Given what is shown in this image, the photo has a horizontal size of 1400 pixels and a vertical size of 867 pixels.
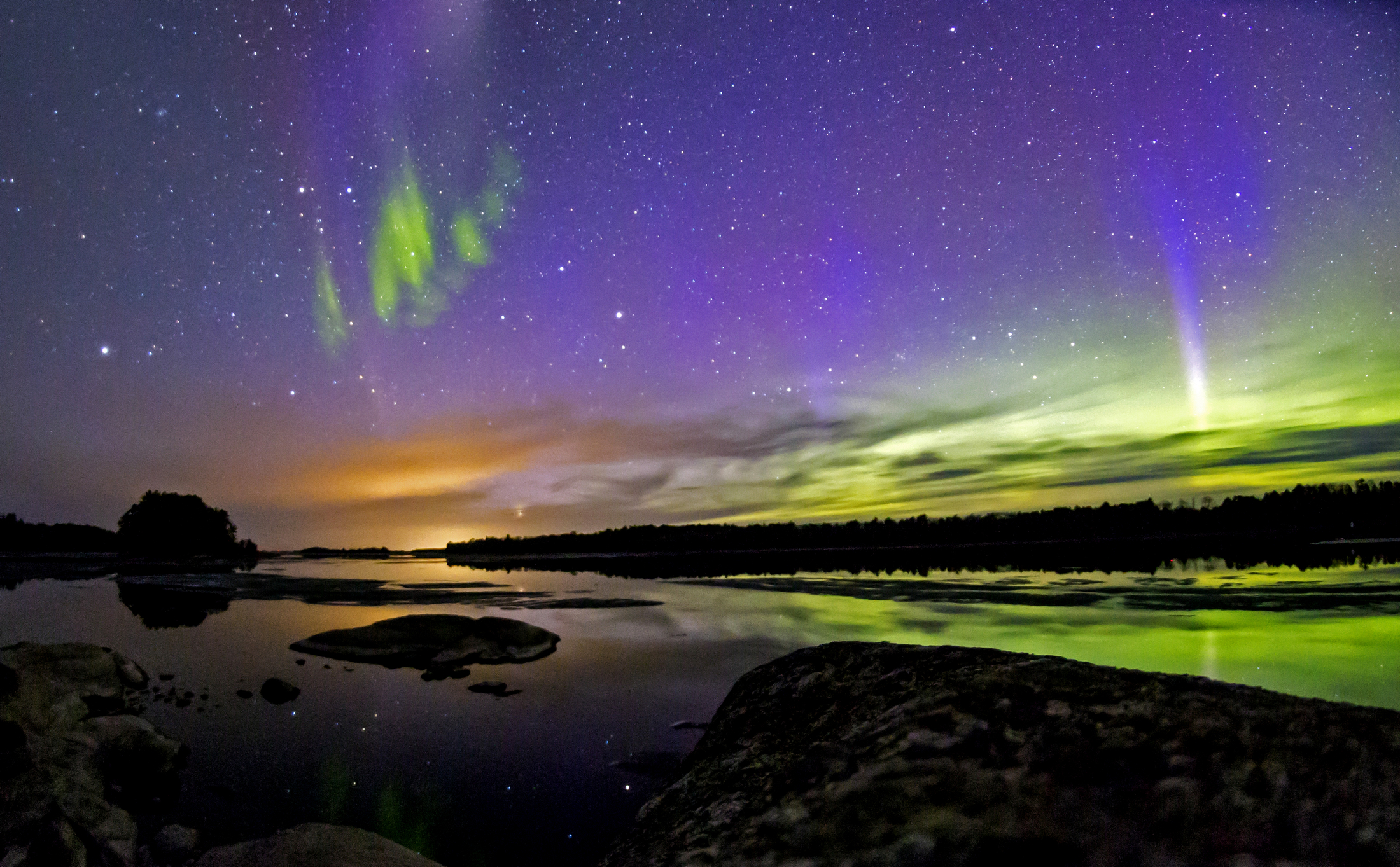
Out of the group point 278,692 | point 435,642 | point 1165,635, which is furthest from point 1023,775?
point 435,642

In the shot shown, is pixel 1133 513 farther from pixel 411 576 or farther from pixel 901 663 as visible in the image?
pixel 901 663

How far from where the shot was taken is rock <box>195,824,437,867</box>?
4625 millimetres

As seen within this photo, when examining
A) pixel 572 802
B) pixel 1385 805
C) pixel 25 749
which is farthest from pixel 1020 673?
pixel 25 749

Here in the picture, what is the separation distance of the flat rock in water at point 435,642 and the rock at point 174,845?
690 centimetres

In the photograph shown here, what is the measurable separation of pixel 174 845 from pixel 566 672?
673 cm

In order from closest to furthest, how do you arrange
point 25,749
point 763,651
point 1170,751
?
point 1170,751
point 25,749
point 763,651

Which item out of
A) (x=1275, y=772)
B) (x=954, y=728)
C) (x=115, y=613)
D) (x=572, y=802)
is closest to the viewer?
(x=1275, y=772)

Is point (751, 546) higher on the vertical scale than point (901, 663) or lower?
lower

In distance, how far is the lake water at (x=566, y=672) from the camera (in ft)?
20.2

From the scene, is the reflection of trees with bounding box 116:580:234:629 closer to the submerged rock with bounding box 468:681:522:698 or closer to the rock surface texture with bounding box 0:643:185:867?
the rock surface texture with bounding box 0:643:185:867

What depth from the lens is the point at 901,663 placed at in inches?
115

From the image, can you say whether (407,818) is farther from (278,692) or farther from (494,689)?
(278,692)

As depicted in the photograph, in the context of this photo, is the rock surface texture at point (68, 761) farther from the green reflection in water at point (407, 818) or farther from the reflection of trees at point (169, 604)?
the reflection of trees at point (169, 604)

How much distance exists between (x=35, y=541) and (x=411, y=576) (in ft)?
358
